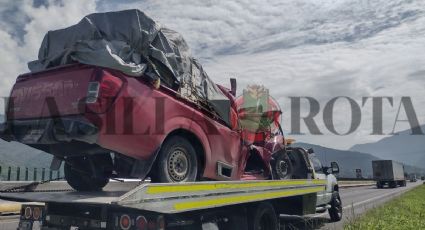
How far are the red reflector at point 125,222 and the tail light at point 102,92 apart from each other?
4.04 ft

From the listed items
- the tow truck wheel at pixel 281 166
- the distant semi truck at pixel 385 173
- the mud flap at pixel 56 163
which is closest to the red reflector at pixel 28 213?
the mud flap at pixel 56 163

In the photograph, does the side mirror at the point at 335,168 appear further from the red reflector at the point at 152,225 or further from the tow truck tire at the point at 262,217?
the red reflector at the point at 152,225

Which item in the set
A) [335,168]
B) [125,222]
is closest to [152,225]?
Result: [125,222]

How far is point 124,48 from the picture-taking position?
5.14 metres

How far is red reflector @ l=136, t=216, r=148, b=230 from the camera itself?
4.17 m

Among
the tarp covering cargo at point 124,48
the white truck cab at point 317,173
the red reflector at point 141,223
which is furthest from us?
the white truck cab at point 317,173

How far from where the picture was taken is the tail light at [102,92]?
4590mm

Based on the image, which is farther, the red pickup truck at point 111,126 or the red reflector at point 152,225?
the red pickup truck at point 111,126

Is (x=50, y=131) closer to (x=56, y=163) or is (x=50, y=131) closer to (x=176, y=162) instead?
(x=56, y=163)

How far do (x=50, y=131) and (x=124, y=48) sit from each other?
137 centimetres

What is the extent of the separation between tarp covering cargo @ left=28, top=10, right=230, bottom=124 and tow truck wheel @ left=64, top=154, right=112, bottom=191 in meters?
1.38

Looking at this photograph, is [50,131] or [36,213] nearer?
[50,131]

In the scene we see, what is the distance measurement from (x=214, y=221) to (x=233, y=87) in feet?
10.7

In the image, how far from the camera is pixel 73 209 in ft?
15.5
